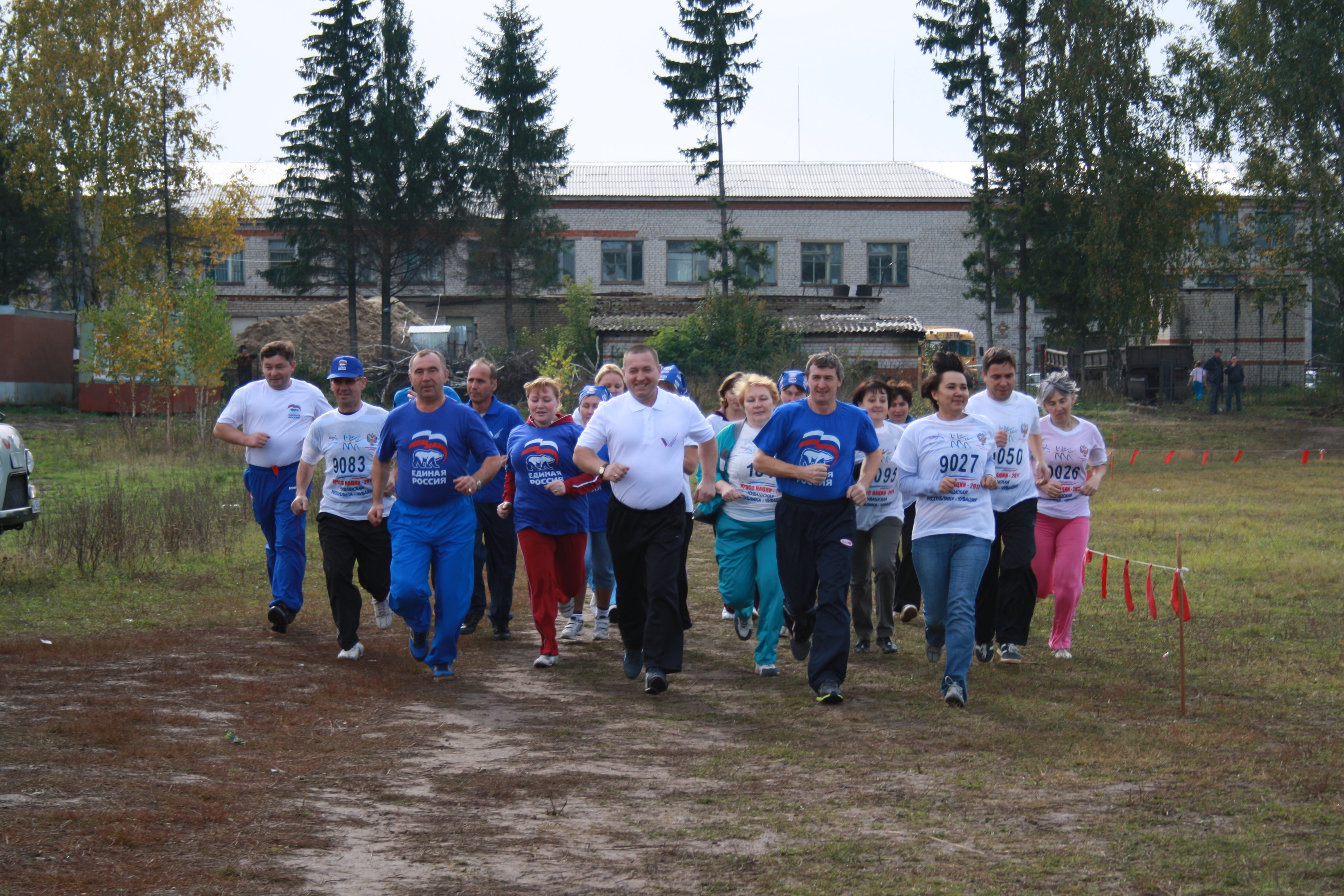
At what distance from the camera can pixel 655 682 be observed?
7852 millimetres

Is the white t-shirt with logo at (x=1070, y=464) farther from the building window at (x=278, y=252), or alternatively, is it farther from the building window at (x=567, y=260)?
the building window at (x=278, y=252)

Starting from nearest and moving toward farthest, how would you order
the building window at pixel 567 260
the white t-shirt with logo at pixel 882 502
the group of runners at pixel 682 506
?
the group of runners at pixel 682 506 → the white t-shirt with logo at pixel 882 502 → the building window at pixel 567 260

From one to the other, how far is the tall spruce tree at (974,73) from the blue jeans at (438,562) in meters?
40.6

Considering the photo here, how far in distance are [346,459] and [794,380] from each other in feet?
10.5

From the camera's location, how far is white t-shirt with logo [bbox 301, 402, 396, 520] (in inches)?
349

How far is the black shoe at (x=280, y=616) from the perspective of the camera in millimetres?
9469

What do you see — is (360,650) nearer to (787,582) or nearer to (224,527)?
(787,582)

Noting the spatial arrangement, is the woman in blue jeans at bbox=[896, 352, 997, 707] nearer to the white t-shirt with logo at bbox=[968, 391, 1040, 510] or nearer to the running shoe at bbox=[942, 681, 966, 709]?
the running shoe at bbox=[942, 681, 966, 709]

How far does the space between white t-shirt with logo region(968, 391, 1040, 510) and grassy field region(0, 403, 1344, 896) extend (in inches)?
44.0

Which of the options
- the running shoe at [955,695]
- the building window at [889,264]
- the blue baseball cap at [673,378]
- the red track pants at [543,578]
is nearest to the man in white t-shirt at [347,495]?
the red track pants at [543,578]

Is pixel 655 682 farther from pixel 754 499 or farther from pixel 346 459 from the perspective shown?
pixel 346 459

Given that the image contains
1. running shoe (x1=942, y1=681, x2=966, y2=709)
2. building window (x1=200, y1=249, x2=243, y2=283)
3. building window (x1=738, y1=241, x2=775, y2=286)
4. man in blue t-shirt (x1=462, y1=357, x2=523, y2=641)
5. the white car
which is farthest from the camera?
building window (x1=200, y1=249, x2=243, y2=283)

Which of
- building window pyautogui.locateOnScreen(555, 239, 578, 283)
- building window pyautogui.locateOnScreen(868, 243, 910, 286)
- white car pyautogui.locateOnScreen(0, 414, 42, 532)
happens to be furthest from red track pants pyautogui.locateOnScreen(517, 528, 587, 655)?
building window pyautogui.locateOnScreen(868, 243, 910, 286)

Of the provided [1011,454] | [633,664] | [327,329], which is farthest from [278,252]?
[1011,454]
